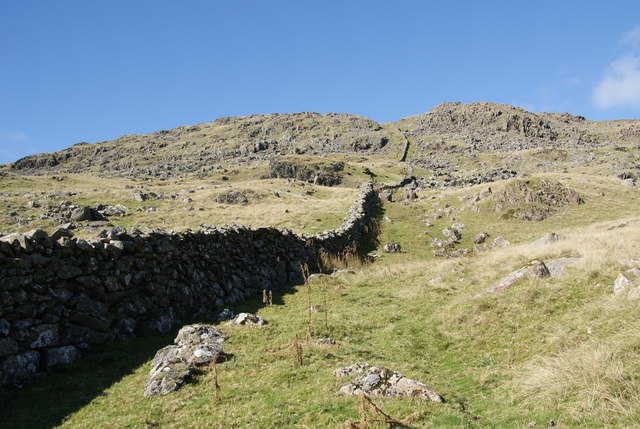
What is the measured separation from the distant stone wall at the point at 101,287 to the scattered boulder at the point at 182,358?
240cm

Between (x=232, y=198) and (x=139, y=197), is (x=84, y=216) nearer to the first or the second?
(x=139, y=197)

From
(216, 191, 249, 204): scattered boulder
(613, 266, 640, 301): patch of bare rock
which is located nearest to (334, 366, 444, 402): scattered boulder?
(613, 266, 640, 301): patch of bare rock

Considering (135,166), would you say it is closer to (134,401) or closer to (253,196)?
(253,196)

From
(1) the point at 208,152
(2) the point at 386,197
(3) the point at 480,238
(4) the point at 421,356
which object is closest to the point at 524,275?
(4) the point at 421,356

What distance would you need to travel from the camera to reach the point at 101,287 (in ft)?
37.3

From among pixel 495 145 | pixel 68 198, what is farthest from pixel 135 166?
pixel 495 145

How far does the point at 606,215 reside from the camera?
1431 inches

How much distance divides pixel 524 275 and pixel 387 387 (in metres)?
7.61

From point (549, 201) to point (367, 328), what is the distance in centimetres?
3602

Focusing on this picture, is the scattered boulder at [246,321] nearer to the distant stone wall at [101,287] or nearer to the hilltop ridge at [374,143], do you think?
the distant stone wall at [101,287]

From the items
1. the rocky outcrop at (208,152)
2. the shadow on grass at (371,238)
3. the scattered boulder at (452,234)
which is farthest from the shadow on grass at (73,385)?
the rocky outcrop at (208,152)

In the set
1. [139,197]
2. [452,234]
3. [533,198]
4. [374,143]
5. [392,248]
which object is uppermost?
[374,143]

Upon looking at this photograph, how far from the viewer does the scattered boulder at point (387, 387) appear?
753cm

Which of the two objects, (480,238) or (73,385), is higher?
(480,238)
